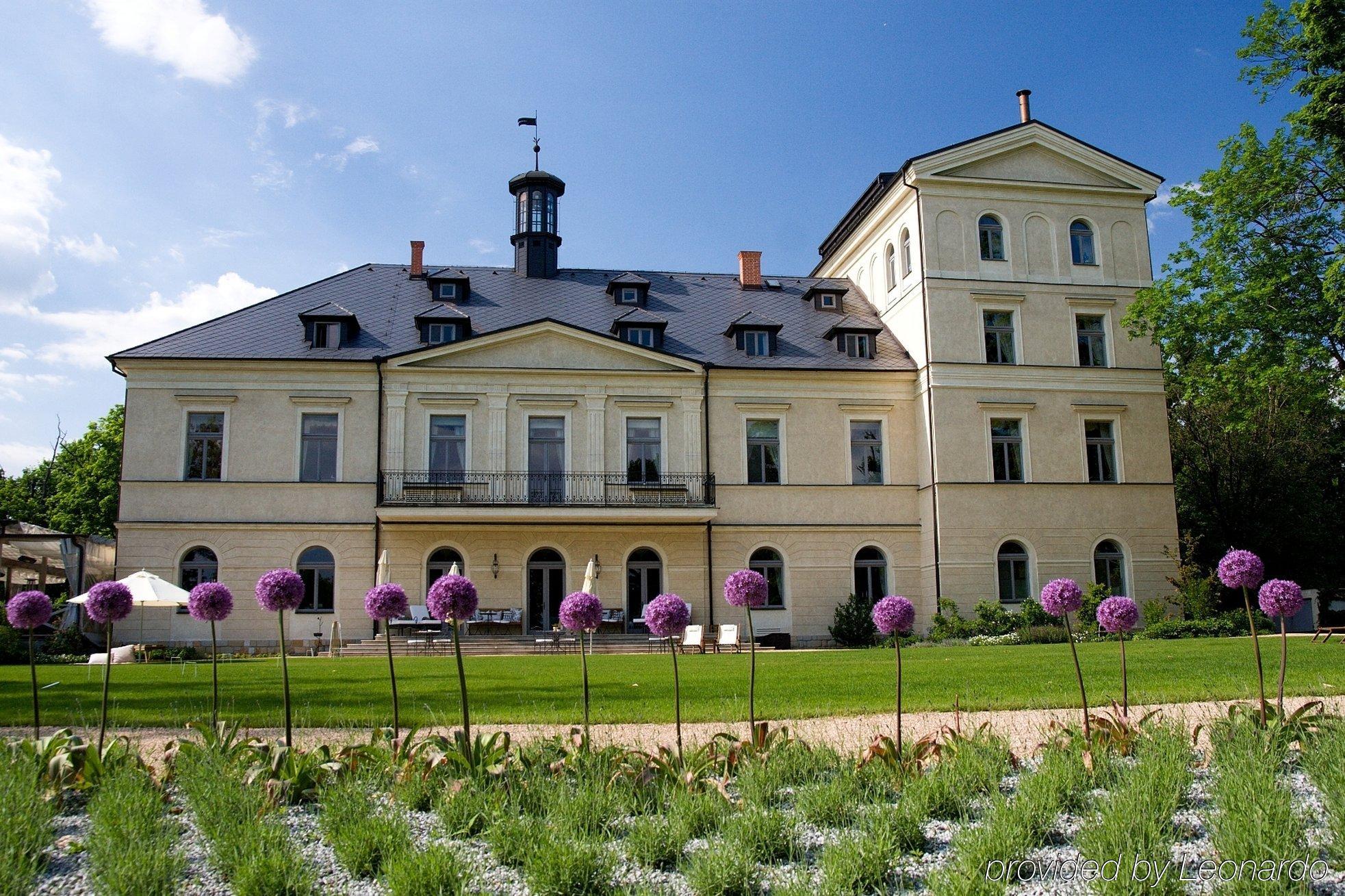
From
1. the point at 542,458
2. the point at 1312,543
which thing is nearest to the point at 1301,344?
the point at 1312,543

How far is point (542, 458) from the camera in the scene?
91.2 feet

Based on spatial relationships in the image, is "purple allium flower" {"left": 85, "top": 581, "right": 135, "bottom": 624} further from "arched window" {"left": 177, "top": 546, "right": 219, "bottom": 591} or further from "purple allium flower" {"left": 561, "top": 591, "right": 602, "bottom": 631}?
"arched window" {"left": 177, "top": 546, "right": 219, "bottom": 591}

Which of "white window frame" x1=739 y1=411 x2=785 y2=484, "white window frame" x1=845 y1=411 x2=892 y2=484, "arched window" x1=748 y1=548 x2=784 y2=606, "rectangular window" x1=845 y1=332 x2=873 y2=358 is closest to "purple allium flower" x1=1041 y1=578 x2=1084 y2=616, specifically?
"arched window" x1=748 y1=548 x2=784 y2=606

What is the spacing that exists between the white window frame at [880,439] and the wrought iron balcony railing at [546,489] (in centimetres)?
323

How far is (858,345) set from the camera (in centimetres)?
2959

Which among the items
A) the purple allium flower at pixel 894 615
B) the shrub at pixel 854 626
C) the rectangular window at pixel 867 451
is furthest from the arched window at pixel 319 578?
the purple allium flower at pixel 894 615

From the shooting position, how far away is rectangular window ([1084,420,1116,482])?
28.5 metres

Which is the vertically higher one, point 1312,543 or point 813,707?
point 1312,543

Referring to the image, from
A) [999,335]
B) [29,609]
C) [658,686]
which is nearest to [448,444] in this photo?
[999,335]

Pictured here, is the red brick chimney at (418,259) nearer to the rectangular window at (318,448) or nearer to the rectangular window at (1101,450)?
the rectangular window at (318,448)

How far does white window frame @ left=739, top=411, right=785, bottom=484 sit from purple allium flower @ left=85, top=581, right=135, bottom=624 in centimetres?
2104

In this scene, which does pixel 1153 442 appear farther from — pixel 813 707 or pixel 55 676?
pixel 55 676

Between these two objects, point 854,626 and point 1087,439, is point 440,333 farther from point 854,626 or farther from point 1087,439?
point 1087,439

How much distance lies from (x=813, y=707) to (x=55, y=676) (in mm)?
12256
